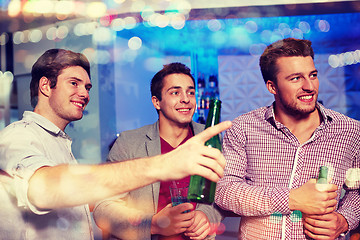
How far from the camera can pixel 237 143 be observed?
1.34m

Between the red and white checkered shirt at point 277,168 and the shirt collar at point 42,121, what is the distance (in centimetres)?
71

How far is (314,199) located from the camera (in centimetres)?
105

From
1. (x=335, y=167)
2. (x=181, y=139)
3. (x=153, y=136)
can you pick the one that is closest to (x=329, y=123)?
(x=335, y=167)

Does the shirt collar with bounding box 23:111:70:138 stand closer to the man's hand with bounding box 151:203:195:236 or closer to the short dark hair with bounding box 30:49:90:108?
the short dark hair with bounding box 30:49:90:108

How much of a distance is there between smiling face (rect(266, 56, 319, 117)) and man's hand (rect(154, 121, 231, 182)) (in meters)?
0.72

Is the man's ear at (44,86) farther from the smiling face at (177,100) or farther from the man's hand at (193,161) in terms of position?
the man's hand at (193,161)

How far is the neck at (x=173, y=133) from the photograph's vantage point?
1651 millimetres

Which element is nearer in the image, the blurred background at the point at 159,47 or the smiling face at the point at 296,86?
the smiling face at the point at 296,86

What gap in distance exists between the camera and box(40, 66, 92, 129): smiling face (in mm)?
1281

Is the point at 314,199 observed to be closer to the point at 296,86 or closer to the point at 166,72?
the point at 296,86

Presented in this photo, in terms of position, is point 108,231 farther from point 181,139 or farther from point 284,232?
point 284,232

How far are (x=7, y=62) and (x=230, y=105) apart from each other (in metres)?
3.12

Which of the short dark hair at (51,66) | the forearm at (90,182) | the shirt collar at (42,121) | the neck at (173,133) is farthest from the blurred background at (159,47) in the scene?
the forearm at (90,182)

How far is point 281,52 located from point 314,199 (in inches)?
26.8
